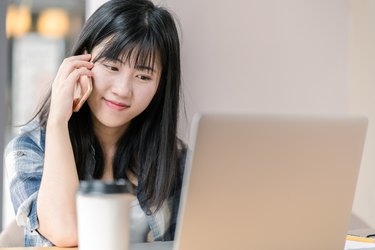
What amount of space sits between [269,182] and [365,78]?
1521 millimetres

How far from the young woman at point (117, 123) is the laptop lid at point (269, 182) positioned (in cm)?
63

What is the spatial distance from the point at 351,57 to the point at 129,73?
110cm

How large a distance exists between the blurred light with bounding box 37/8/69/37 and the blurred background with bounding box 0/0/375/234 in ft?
3.30

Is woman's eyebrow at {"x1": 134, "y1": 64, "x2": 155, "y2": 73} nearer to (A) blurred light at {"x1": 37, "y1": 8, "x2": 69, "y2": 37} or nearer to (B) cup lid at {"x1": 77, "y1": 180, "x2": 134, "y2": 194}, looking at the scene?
(B) cup lid at {"x1": 77, "y1": 180, "x2": 134, "y2": 194}

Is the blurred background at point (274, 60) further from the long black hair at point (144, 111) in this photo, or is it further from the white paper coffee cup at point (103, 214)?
the white paper coffee cup at point (103, 214)

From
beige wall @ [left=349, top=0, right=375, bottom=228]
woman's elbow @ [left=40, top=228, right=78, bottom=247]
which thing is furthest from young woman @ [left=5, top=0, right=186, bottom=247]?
beige wall @ [left=349, top=0, right=375, bottom=228]

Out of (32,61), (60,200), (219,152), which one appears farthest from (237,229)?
(32,61)

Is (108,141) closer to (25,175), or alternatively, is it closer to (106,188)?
(25,175)

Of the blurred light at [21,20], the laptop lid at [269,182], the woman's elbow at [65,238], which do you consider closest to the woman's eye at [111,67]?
the woman's elbow at [65,238]

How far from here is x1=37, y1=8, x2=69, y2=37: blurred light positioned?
11.2 feet

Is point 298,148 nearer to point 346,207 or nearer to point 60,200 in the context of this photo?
point 346,207

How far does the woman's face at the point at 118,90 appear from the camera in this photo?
1716 mm

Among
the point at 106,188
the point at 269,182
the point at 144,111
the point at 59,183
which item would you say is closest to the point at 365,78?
the point at 144,111

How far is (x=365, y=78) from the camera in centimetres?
241
